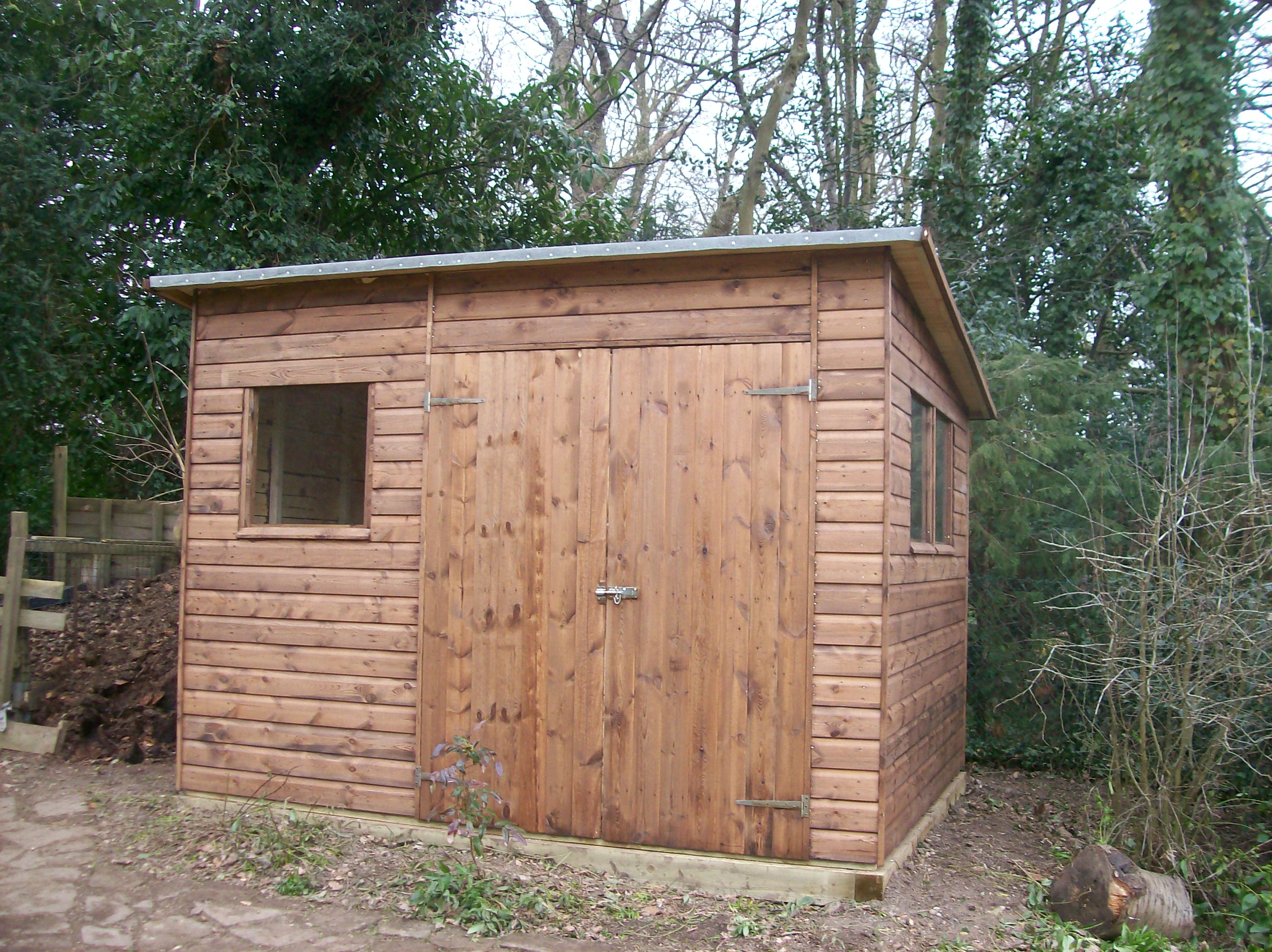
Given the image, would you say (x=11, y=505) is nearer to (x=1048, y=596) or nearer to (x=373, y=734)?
(x=373, y=734)

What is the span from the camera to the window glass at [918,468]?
5430mm

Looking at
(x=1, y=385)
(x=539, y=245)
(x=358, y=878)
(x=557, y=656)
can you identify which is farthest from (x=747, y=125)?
(x=358, y=878)

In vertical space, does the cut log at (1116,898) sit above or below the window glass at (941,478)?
below

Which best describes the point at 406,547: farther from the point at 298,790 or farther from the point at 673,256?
the point at 673,256

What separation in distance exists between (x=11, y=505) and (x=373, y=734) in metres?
8.67

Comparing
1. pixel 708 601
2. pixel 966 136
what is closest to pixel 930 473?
pixel 708 601

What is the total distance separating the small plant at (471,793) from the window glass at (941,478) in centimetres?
299

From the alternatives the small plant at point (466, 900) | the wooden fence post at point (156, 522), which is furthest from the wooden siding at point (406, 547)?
the wooden fence post at point (156, 522)

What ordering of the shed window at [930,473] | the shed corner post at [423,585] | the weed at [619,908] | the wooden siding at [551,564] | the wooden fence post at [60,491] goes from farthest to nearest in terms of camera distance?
the wooden fence post at [60,491] < the shed window at [930,473] < the shed corner post at [423,585] < the wooden siding at [551,564] < the weed at [619,908]

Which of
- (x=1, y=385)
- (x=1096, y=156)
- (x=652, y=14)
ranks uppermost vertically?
(x=652, y=14)

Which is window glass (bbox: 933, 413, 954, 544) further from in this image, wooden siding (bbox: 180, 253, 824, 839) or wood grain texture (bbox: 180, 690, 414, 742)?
wood grain texture (bbox: 180, 690, 414, 742)

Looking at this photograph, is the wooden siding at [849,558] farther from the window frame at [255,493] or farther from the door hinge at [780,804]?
the window frame at [255,493]

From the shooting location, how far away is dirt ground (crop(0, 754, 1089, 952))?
4.20 metres

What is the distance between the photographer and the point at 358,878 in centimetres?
479
